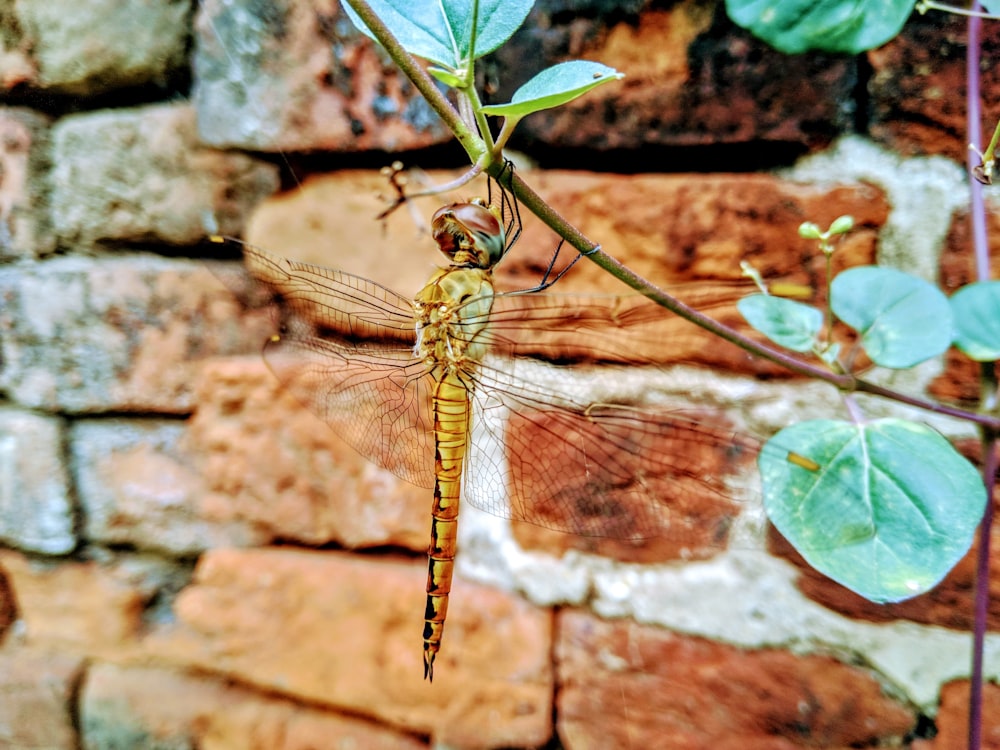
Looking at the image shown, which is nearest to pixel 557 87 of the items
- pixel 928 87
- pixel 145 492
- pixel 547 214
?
pixel 547 214

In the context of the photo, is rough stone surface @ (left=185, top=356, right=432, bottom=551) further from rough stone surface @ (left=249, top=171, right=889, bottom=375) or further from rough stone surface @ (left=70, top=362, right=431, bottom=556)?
rough stone surface @ (left=249, top=171, right=889, bottom=375)

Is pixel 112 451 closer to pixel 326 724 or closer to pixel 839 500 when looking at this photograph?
pixel 326 724

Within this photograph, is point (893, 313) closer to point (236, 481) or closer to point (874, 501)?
point (874, 501)

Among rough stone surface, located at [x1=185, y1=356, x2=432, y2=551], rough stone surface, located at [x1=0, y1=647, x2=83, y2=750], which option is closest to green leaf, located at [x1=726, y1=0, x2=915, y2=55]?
rough stone surface, located at [x1=185, y1=356, x2=432, y2=551]

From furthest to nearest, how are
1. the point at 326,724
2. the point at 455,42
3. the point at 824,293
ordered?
1. the point at 326,724
2. the point at 824,293
3. the point at 455,42

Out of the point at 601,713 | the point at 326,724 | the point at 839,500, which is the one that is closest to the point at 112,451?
the point at 326,724

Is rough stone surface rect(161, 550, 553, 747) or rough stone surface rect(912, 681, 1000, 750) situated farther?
rough stone surface rect(161, 550, 553, 747)

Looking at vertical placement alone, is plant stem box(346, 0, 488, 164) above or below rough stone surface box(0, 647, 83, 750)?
Answer: above
